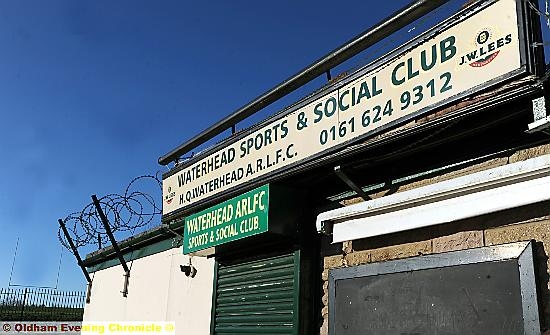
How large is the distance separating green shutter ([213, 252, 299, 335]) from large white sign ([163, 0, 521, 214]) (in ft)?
3.37

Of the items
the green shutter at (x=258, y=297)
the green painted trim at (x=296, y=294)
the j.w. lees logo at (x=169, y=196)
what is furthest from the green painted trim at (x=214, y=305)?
the green painted trim at (x=296, y=294)

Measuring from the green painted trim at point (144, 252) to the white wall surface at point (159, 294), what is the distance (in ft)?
0.25

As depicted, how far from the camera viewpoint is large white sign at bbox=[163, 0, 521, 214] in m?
4.18

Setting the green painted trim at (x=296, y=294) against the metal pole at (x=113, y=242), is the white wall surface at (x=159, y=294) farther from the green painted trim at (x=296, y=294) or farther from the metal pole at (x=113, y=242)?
the green painted trim at (x=296, y=294)

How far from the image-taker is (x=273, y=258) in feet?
21.8

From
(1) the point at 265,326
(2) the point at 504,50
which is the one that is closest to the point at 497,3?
(2) the point at 504,50

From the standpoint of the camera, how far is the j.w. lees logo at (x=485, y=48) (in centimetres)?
414

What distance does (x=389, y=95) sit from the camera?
5000mm

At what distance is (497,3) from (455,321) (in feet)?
7.68

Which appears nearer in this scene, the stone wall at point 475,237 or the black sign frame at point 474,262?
the black sign frame at point 474,262

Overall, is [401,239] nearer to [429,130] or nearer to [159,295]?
[429,130]

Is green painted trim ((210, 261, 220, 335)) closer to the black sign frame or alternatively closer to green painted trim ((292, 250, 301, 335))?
green painted trim ((292, 250, 301, 335))

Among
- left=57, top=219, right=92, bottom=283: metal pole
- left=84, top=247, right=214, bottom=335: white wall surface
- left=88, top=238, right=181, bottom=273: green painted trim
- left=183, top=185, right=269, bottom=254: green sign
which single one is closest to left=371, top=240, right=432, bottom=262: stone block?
left=183, top=185, right=269, bottom=254: green sign

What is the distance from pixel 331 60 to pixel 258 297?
2790 millimetres
